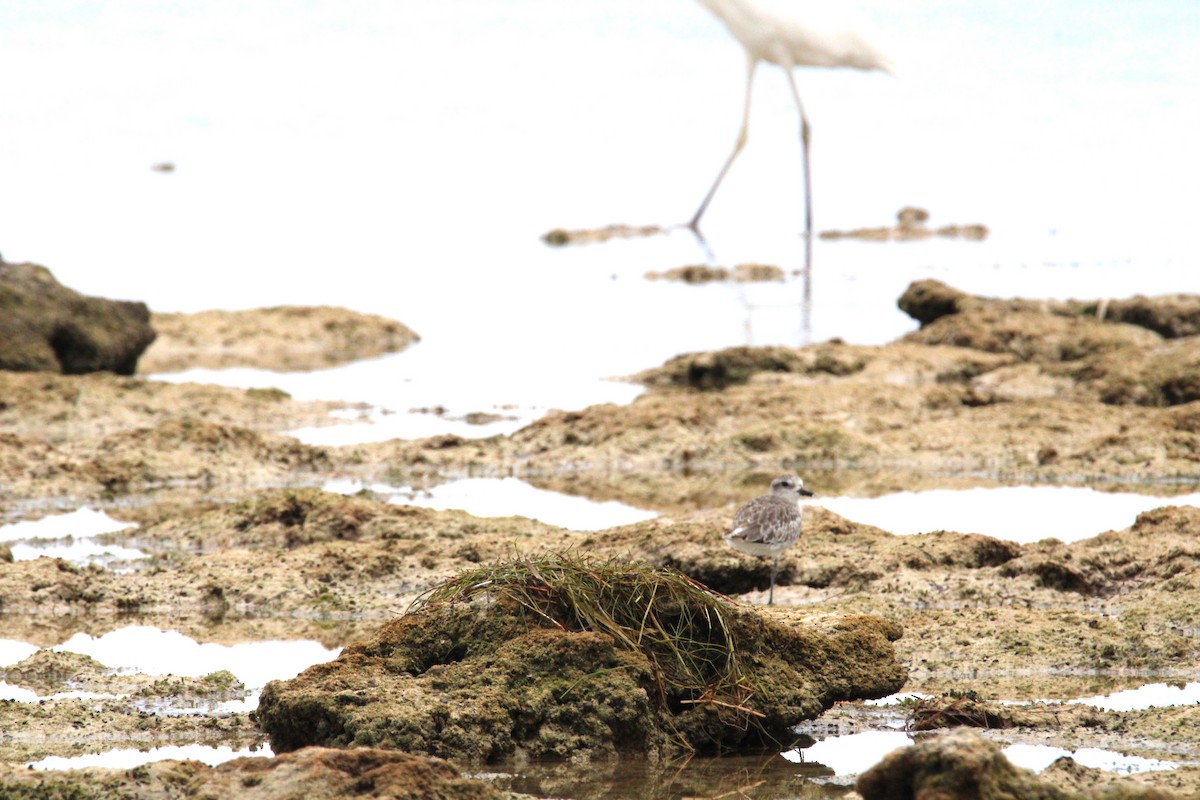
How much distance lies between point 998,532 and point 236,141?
22.4 meters

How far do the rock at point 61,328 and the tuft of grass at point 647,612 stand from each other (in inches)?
258

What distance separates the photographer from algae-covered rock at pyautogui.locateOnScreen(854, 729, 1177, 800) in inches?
126

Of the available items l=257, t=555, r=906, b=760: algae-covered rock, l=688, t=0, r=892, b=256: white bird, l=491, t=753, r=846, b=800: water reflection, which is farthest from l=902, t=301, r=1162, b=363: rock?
l=491, t=753, r=846, b=800: water reflection

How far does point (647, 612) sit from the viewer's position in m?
4.31

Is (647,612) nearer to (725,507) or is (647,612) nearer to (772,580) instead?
(772,580)

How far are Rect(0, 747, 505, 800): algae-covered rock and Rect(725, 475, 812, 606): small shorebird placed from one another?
1.84 metres

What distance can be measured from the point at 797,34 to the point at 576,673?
12.5 m

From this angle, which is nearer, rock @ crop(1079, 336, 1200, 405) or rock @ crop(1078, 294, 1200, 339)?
rock @ crop(1079, 336, 1200, 405)

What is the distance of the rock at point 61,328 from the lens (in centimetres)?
1025

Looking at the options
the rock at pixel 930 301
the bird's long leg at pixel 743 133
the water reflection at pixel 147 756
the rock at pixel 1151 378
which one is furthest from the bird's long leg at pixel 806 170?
the water reflection at pixel 147 756

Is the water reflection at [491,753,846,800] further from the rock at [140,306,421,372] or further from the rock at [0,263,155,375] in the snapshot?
the rock at [140,306,421,372]

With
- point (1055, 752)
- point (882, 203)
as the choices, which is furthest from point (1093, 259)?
point (1055, 752)

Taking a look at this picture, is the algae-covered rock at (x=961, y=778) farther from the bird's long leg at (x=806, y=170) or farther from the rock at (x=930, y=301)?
the bird's long leg at (x=806, y=170)

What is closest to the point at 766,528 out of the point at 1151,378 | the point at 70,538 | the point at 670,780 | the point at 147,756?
the point at 670,780
